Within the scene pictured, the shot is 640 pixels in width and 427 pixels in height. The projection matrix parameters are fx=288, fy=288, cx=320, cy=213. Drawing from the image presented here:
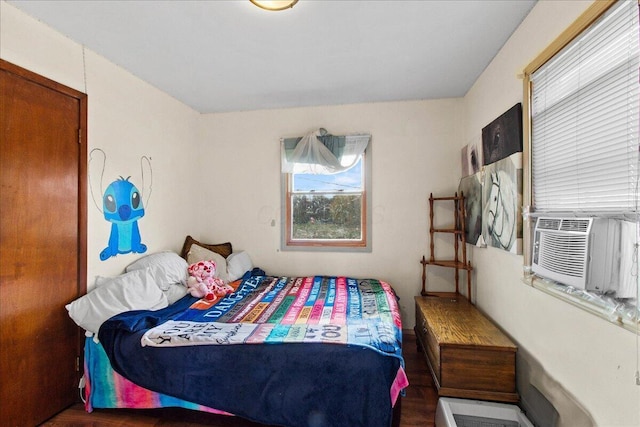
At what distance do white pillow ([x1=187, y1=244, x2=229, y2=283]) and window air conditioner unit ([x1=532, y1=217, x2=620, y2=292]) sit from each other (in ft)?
8.79

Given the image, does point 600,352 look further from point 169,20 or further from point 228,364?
point 169,20

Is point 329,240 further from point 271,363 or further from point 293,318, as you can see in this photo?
point 271,363

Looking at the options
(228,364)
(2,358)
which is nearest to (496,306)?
(228,364)

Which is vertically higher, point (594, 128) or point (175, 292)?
point (594, 128)

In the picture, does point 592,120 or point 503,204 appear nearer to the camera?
point 592,120

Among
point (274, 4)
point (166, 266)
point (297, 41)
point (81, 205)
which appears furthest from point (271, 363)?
point (297, 41)

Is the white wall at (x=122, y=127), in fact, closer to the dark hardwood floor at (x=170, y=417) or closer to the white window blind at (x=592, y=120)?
the dark hardwood floor at (x=170, y=417)

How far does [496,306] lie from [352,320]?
3.77 feet

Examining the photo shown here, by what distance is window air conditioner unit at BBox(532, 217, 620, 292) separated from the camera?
112cm

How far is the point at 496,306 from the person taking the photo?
2223mm

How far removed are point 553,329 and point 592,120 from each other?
105 centimetres

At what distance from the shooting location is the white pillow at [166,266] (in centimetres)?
245

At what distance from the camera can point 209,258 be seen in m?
3.06

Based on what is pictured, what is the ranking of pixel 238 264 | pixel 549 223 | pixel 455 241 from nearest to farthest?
pixel 549 223 < pixel 455 241 < pixel 238 264
